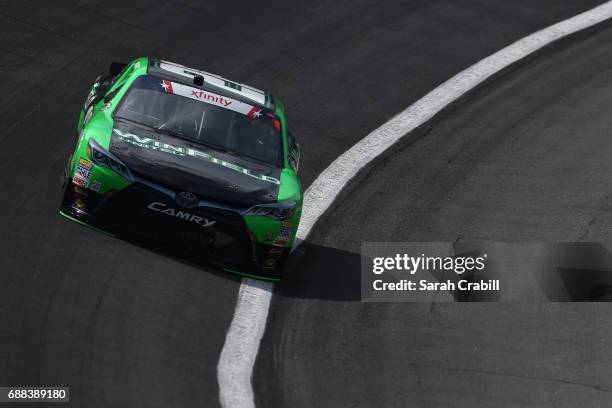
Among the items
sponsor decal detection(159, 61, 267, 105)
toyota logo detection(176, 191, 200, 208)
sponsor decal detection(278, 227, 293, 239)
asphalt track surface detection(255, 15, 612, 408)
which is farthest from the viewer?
sponsor decal detection(159, 61, 267, 105)

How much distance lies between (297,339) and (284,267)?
2.67 feet

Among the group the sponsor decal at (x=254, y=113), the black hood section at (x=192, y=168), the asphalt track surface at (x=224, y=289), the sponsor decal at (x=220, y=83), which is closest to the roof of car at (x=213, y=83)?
the sponsor decal at (x=220, y=83)

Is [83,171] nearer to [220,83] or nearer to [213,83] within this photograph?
[213,83]

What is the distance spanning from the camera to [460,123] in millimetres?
14125

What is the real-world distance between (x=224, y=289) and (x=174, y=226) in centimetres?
77

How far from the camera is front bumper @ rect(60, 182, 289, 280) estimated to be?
32.0 ft

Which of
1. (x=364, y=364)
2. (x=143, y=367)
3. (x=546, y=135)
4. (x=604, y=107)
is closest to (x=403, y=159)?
(x=546, y=135)

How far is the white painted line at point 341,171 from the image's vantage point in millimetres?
9172

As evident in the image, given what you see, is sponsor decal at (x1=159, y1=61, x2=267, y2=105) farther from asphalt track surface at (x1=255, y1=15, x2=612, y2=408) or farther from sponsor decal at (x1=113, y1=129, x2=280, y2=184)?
asphalt track surface at (x1=255, y1=15, x2=612, y2=408)

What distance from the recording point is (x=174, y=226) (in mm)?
9844

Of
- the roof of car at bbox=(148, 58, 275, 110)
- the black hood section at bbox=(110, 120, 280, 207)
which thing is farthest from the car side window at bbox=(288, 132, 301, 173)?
the black hood section at bbox=(110, 120, 280, 207)

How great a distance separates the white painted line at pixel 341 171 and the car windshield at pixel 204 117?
3.72 ft

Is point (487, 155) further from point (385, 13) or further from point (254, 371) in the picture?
point (254, 371)

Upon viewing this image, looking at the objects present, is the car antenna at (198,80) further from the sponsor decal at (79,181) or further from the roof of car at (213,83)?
the sponsor decal at (79,181)
